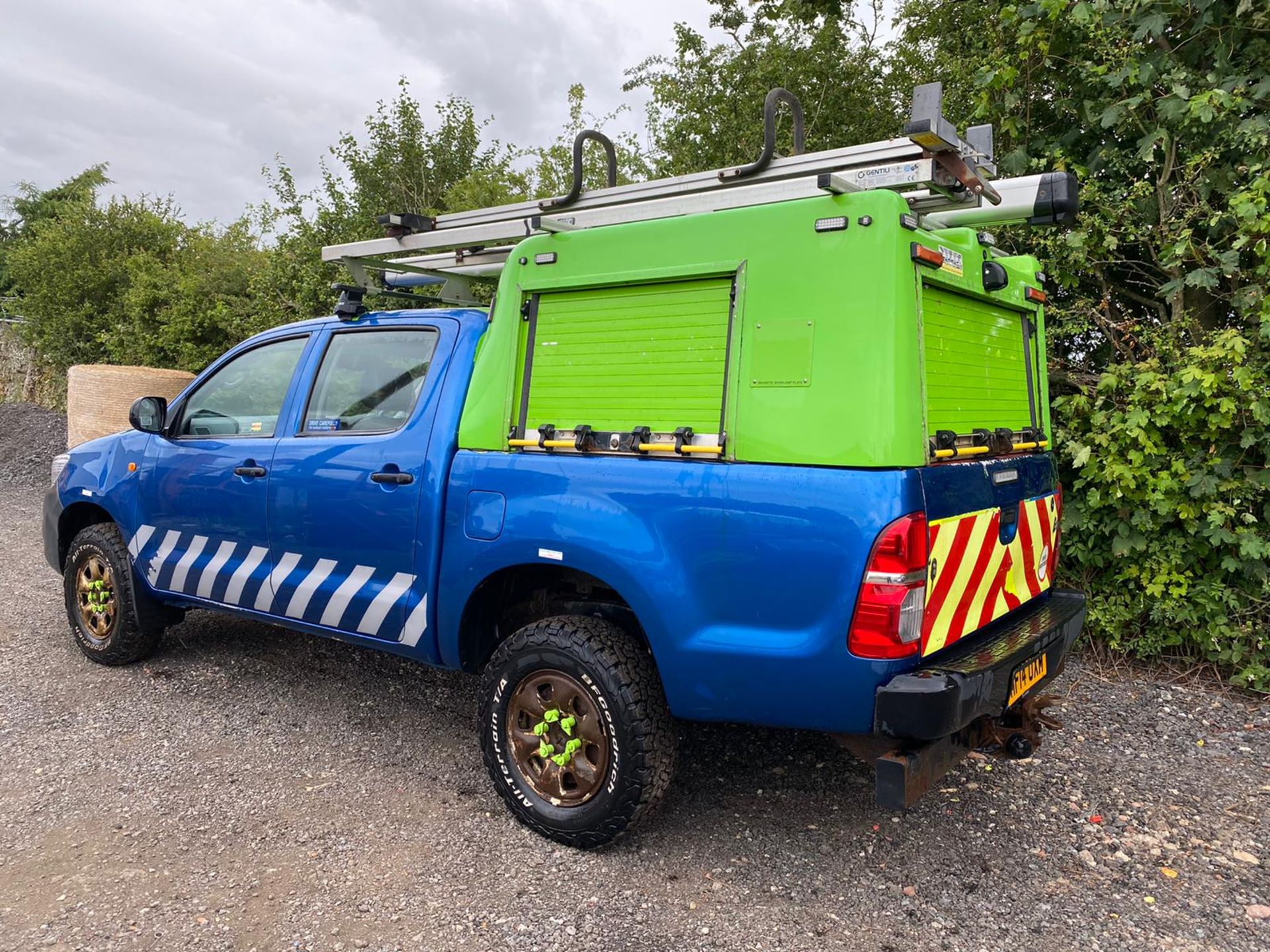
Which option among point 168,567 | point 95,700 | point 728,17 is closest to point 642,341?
point 168,567

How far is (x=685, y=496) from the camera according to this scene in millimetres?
2689

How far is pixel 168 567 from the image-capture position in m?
4.40

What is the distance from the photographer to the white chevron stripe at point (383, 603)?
343cm

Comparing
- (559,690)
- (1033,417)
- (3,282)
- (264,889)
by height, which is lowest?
(264,889)

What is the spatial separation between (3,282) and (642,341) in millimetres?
31955

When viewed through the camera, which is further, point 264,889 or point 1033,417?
point 1033,417

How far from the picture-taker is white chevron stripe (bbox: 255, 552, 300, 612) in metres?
3.84

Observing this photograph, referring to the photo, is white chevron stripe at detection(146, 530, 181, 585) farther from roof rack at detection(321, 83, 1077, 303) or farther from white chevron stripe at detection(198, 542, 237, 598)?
roof rack at detection(321, 83, 1077, 303)

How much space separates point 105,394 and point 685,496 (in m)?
10.3

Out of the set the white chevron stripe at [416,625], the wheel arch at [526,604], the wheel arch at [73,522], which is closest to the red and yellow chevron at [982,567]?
the wheel arch at [526,604]

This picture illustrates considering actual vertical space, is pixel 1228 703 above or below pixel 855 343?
below

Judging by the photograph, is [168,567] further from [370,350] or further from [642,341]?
[642,341]

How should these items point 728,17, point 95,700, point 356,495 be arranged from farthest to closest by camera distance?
point 728,17 → point 95,700 → point 356,495

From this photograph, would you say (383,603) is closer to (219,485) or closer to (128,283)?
(219,485)
